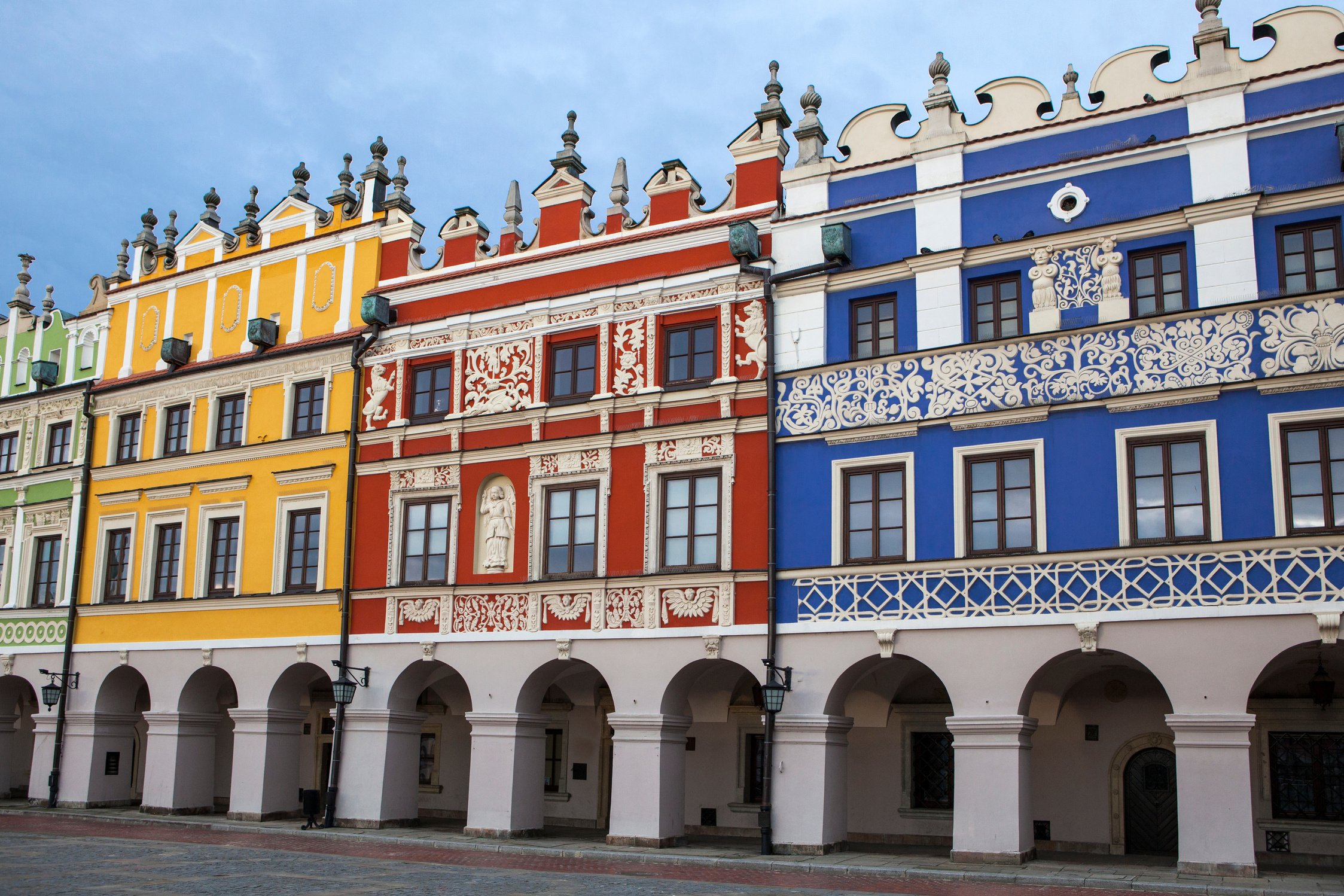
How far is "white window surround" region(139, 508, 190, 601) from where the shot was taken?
2667 centimetres

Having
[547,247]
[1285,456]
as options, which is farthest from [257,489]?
[1285,456]

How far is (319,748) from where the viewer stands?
2795cm

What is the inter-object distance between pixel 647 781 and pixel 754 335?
740 centimetres

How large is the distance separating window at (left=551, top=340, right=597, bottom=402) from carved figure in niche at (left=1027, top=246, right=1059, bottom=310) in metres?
7.75

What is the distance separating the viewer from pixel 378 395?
2477cm

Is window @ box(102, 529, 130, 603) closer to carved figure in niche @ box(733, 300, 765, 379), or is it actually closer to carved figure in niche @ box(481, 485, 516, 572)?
carved figure in niche @ box(481, 485, 516, 572)

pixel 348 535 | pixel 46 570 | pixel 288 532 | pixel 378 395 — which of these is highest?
pixel 378 395

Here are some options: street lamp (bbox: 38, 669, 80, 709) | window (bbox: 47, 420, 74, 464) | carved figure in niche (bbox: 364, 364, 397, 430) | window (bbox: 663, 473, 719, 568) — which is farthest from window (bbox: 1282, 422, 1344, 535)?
window (bbox: 47, 420, 74, 464)

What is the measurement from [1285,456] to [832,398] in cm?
648

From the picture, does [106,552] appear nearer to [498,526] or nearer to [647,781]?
[498,526]

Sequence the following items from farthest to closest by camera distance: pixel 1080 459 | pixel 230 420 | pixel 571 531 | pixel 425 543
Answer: pixel 230 420 → pixel 425 543 → pixel 571 531 → pixel 1080 459

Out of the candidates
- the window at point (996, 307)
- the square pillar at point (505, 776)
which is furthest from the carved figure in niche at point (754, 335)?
the square pillar at point (505, 776)

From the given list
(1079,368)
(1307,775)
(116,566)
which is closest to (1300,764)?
(1307,775)

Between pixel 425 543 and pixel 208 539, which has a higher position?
pixel 208 539
